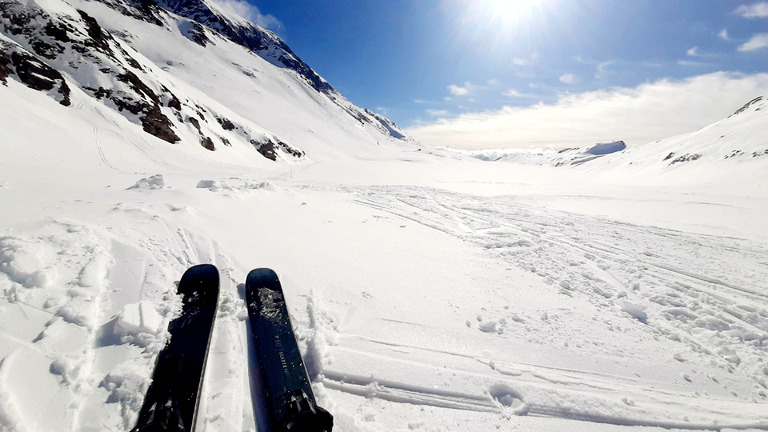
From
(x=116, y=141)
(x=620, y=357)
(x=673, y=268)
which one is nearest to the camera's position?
(x=620, y=357)

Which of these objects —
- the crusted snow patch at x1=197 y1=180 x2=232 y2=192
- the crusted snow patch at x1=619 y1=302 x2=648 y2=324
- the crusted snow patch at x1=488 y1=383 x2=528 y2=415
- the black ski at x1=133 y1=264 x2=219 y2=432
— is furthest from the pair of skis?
the crusted snow patch at x1=197 y1=180 x2=232 y2=192

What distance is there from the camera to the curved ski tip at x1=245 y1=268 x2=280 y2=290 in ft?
13.8

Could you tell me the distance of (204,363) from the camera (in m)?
2.88

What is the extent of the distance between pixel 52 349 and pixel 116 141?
19.6 m

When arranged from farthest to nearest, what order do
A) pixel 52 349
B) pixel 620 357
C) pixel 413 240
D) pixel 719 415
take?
pixel 413 240 < pixel 620 357 < pixel 719 415 < pixel 52 349

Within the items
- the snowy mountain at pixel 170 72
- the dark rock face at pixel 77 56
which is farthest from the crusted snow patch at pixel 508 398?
the dark rock face at pixel 77 56

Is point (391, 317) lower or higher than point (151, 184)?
lower

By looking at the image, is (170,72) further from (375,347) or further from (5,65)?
Answer: (375,347)

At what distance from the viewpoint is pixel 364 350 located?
336cm

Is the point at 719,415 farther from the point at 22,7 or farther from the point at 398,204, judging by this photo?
the point at 22,7

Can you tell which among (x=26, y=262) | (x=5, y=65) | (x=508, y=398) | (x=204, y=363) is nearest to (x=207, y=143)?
(x=5, y=65)

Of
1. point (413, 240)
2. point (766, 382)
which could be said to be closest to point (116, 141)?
point (413, 240)

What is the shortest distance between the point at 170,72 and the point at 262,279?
7927 cm

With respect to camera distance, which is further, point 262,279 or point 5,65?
point 5,65
